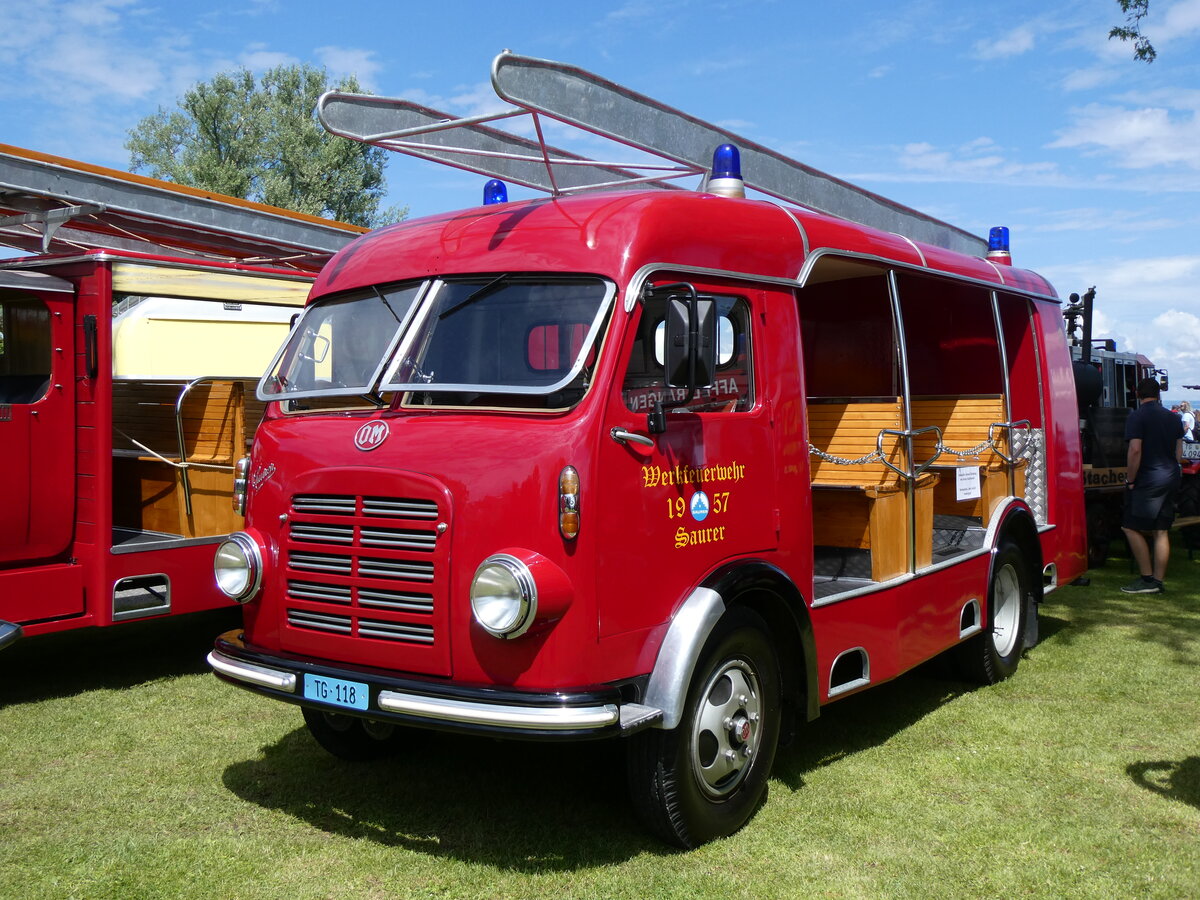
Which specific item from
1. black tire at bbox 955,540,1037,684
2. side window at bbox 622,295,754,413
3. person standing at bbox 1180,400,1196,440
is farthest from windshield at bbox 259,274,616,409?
person standing at bbox 1180,400,1196,440

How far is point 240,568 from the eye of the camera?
14.8ft

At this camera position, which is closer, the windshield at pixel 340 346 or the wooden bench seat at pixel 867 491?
the windshield at pixel 340 346

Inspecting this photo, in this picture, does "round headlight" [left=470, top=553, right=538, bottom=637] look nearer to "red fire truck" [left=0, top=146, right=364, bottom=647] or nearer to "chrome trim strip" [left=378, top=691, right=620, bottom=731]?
"chrome trim strip" [left=378, top=691, right=620, bottom=731]

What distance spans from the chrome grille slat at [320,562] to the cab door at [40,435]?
3037 millimetres

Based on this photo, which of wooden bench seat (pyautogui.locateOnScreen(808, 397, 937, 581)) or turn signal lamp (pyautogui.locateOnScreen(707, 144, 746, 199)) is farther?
wooden bench seat (pyautogui.locateOnScreen(808, 397, 937, 581))

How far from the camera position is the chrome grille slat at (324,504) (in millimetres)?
4281

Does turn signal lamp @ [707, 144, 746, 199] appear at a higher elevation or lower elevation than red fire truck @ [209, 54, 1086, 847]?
higher

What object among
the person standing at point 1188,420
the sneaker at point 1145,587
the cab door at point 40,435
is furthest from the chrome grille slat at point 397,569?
the person standing at point 1188,420

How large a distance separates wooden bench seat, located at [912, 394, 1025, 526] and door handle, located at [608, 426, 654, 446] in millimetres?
3638

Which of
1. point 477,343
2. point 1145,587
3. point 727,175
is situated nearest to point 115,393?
point 477,343

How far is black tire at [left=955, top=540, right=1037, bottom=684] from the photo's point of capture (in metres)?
6.87

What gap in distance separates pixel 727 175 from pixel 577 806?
2.93 metres

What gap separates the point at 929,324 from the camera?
7.88 metres

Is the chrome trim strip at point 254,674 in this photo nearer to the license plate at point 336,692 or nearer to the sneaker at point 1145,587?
the license plate at point 336,692
